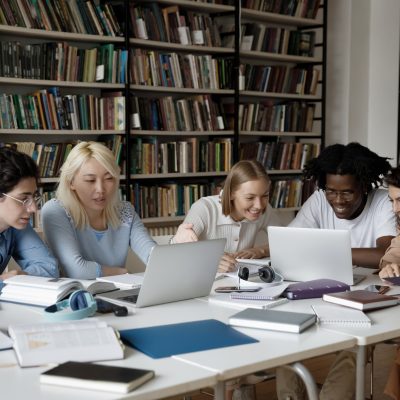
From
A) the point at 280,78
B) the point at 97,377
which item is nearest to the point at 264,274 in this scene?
the point at 97,377

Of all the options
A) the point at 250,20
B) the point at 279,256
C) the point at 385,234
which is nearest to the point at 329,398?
the point at 279,256

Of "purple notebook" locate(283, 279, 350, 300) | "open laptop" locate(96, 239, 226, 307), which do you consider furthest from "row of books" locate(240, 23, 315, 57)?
"open laptop" locate(96, 239, 226, 307)

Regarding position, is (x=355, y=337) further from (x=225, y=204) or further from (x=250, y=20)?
(x=250, y=20)

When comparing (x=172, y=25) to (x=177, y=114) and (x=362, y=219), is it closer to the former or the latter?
(x=177, y=114)

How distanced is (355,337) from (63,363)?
786mm

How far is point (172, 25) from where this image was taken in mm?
5059

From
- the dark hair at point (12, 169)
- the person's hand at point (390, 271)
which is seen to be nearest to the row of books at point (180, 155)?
the dark hair at point (12, 169)

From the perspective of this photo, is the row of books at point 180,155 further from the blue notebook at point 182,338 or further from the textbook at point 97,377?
the textbook at point 97,377

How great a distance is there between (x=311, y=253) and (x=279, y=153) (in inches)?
129

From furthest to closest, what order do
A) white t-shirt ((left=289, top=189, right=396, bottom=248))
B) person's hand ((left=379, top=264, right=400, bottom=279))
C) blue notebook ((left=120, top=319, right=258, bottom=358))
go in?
white t-shirt ((left=289, top=189, right=396, bottom=248))
person's hand ((left=379, top=264, right=400, bottom=279))
blue notebook ((left=120, top=319, right=258, bottom=358))

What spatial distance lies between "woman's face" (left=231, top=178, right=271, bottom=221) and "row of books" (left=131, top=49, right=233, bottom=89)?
6.14ft

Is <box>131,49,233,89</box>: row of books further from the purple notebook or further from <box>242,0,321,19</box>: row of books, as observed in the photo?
the purple notebook

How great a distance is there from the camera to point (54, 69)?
4.53 m

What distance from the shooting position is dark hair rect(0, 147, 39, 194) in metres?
2.59
